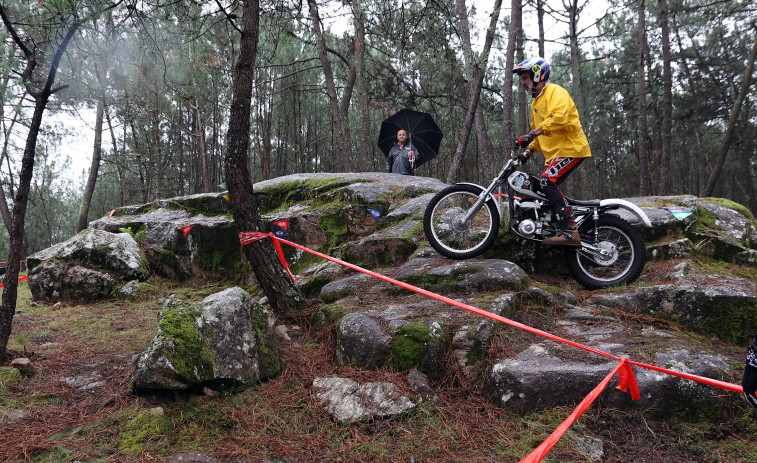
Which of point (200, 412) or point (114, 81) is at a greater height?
point (114, 81)

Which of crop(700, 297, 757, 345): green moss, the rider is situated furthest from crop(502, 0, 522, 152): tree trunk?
crop(700, 297, 757, 345): green moss

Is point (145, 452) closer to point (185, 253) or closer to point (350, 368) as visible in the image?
point (350, 368)

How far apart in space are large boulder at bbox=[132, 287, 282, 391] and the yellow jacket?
3.24 m

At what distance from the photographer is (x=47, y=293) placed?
5.76 metres

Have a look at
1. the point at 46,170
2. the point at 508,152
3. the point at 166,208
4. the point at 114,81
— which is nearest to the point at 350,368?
the point at 114,81

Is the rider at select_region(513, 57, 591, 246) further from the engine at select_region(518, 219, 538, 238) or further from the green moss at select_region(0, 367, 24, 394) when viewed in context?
the green moss at select_region(0, 367, 24, 394)

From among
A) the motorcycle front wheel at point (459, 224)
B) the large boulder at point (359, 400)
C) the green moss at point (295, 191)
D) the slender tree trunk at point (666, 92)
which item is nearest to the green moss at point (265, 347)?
the large boulder at point (359, 400)

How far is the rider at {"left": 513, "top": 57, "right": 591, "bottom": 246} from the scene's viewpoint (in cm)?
407

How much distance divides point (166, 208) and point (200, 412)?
595cm

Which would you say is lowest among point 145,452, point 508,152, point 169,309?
point 145,452

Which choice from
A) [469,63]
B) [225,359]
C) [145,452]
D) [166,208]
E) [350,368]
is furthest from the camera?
[469,63]

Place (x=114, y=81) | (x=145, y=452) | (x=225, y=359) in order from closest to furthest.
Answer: (x=145, y=452), (x=225, y=359), (x=114, y=81)

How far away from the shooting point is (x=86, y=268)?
5.90 meters

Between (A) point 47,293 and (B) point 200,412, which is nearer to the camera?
(B) point 200,412
